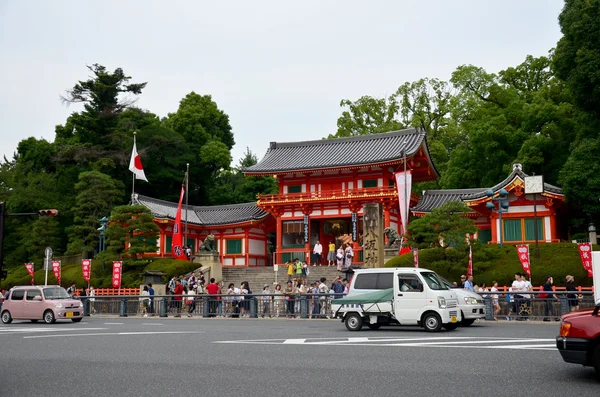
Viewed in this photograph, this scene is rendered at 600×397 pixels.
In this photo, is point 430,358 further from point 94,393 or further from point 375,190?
point 375,190

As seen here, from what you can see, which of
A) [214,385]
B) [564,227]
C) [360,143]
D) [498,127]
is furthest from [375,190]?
[214,385]

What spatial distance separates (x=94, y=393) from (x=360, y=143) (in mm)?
40631

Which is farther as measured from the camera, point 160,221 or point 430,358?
point 160,221

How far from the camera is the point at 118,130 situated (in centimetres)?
5366

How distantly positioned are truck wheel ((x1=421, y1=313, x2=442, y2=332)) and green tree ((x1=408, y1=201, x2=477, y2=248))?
12.4 meters

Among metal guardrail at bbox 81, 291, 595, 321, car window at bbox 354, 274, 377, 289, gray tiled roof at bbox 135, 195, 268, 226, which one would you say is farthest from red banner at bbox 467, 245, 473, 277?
gray tiled roof at bbox 135, 195, 268, 226

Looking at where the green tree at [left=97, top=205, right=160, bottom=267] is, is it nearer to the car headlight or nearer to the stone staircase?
the stone staircase

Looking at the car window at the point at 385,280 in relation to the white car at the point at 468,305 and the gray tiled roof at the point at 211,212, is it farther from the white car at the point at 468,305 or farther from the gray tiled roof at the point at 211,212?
the gray tiled roof at the point at 211,212

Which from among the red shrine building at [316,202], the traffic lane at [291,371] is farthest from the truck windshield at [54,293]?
the red shrine building at [316,202]

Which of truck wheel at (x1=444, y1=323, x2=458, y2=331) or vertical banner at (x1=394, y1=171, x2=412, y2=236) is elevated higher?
vertical banner at (x1=394, y1=171, x2=412, y2=236)

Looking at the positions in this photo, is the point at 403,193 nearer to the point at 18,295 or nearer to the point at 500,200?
the point at 500,200

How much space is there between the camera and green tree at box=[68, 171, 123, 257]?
44.8 meters

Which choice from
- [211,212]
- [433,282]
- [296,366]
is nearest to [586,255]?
[433,282]

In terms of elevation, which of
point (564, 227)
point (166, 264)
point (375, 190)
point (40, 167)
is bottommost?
point (166, 264)
